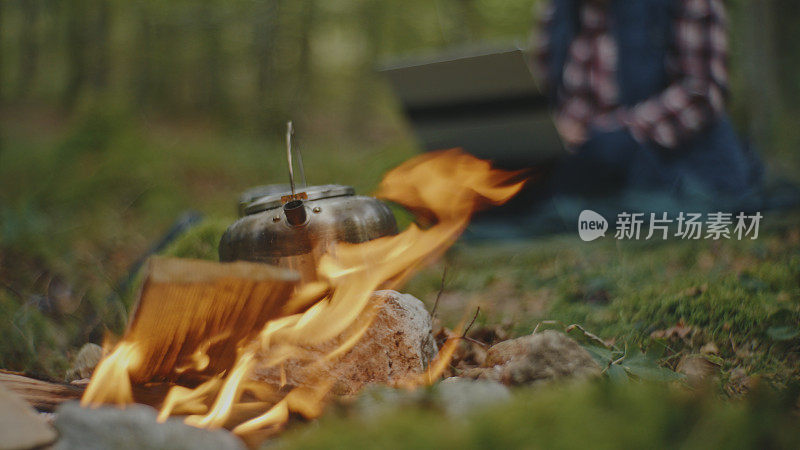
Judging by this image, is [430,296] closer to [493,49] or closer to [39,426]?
[493,49]

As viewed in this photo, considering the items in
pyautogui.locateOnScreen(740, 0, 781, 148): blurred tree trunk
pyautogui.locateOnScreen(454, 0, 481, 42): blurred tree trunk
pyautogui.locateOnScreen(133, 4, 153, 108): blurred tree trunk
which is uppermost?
pyautogui.locateOnScreen(133, 4, 153, 108): blurred tree trunk

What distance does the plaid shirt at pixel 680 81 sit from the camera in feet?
12.4

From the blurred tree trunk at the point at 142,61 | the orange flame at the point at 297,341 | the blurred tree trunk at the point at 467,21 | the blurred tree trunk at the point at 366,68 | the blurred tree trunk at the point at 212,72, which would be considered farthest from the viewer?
the blurred tree trunk at the point at 366,68

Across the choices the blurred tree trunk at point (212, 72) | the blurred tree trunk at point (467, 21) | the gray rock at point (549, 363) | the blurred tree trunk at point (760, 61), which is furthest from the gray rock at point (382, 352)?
the blurred tree trunk at point (212, 72)

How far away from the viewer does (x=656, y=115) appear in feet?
12.6

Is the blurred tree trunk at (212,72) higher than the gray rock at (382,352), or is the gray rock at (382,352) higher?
the blurred tree trunk at (212,72)

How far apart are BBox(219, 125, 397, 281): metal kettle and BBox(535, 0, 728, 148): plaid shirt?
92.2 inches

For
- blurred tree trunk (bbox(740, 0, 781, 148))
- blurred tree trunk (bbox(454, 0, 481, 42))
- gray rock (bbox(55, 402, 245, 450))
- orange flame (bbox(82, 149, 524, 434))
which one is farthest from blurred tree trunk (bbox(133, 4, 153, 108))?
gray rock (bbox(55, 402, 245, 450))

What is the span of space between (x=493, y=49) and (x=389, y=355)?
137cm

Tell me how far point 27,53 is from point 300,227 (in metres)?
16.1

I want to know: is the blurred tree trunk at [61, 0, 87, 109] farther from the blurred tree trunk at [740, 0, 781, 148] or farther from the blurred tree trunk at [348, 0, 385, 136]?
the blurred tree trunk at [740, 0, 781, 148]

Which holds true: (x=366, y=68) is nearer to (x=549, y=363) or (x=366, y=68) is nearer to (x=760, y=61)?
(x=760, y=61)

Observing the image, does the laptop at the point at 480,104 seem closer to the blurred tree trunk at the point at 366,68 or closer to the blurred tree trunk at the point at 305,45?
the blurred tree trunk at the point at 305,45

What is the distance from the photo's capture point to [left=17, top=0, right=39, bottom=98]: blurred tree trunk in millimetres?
14414
